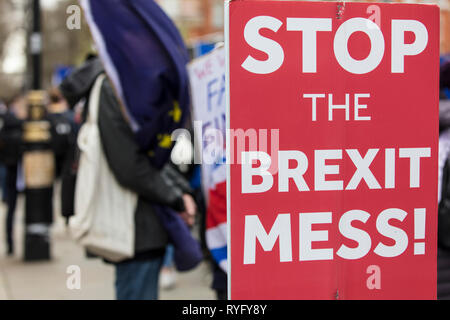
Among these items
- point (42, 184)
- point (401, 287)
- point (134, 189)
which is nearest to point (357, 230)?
point (401, 287)

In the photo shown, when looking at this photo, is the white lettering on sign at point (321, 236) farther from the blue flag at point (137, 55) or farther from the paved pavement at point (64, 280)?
the paved pavement at point (64, 280)

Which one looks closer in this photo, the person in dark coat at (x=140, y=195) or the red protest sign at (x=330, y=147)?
Answer: the red protest sign at (x=330, y=147)

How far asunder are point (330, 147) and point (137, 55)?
4.72 ft

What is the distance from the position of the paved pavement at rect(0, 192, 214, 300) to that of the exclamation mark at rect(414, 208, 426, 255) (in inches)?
139

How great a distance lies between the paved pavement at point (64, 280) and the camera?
20.6ft

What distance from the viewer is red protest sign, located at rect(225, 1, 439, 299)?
93.3 inches

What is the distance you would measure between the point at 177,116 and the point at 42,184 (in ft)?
15.7

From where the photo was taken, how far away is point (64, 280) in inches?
277

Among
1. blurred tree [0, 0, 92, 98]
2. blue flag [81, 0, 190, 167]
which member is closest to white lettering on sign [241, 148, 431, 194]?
blue flag [81, 0, 190, 167]

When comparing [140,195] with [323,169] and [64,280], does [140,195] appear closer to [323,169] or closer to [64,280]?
[323,169]

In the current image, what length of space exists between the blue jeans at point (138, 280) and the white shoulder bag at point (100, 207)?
0.09 m

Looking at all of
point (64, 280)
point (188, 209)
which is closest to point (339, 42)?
point (188, 209)

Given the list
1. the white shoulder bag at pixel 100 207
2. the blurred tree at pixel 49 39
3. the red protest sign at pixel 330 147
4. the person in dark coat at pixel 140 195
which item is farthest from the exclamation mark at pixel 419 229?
the blurred tree at pixel 49 39

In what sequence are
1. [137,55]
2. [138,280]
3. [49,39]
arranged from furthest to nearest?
[49,39], [138,280], [137,55]
